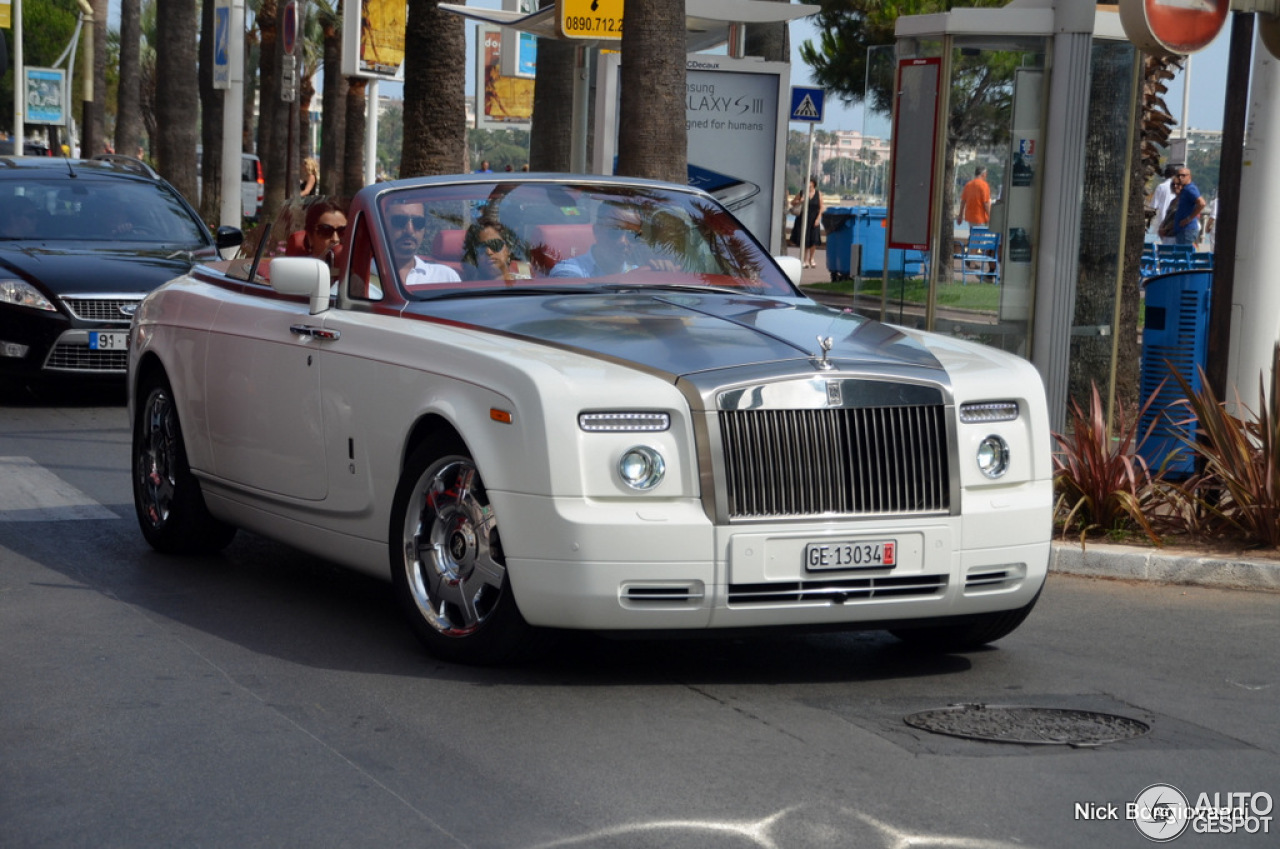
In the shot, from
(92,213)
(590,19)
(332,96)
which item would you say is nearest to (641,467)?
(590,19)

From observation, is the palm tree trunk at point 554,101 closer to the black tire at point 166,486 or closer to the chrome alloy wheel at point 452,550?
the black tire at point 166,486

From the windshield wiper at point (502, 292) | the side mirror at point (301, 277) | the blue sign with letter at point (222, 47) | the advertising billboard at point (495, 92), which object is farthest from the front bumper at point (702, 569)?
the advertising billboard at point (495, 92)

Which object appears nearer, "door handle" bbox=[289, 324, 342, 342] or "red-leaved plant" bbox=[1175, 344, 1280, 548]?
"door handle" bbox=[289, 324, 342, 342]

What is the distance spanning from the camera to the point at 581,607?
222 inches

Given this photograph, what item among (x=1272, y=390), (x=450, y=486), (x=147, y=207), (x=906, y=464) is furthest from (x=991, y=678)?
(x=147, y=207)

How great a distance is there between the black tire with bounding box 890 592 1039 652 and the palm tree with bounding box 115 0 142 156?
40.1 m

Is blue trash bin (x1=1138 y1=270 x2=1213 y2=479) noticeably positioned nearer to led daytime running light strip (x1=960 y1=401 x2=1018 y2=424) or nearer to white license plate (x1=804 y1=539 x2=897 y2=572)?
led daytime running light strip (x1=960 y1=401 x2=1018 y2=424)

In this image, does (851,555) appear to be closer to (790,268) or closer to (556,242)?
(556,242)

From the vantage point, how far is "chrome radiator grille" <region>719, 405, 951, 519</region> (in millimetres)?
5691

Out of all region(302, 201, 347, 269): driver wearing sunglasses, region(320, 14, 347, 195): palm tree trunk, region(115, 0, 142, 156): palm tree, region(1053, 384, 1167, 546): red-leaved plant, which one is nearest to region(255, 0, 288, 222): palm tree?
region(320, 14, 347, 195): palm tree trunk

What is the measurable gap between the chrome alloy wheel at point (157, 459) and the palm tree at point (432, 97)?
315 inches

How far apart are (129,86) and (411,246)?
42.2m

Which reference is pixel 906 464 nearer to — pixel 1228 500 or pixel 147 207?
pixel 1228 500

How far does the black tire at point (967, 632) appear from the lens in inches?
252
